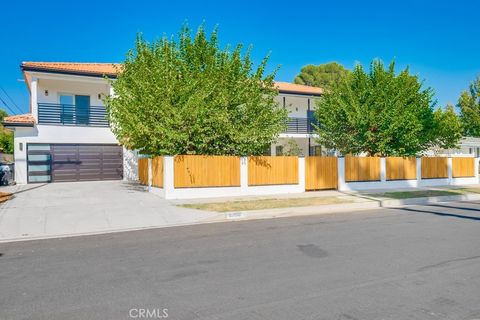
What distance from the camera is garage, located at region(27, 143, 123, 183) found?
2183 centimetres

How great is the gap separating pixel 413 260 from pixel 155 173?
12.7 metres

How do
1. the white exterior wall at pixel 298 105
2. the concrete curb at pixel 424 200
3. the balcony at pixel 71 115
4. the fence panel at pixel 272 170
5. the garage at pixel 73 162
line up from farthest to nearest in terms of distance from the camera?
the white exterior wall at pixel 298 105 → the balcony at pixel 71 115 → the garage at pixel 73 162 → the fence panel at pixel 272 170 → the concrete curb at pixel 424 200

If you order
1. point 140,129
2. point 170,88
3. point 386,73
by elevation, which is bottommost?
point 140,129

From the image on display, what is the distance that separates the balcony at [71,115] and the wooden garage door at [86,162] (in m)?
1.44

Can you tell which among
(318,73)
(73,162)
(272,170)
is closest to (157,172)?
(272,170)

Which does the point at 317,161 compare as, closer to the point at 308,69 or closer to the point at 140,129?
the point at 140,129

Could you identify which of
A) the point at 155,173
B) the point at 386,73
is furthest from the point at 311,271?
the point at 386,73

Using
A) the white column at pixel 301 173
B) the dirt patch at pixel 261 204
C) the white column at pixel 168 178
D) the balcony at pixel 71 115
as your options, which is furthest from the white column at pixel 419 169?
the balcony at pixel 71 115

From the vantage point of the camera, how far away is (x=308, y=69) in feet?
168

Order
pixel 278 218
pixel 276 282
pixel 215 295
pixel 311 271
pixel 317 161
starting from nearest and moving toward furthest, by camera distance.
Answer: pixel 215 295
pixel 276 282
pixel 311 271
pixel 278 218
pixel 317 161

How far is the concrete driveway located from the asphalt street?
948 millimetres

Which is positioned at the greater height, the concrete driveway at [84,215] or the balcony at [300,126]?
the balcony at [300,126]

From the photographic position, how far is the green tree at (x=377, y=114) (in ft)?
68.8

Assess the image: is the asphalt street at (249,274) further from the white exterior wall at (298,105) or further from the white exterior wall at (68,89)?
the white exterior wall at (298,105)
